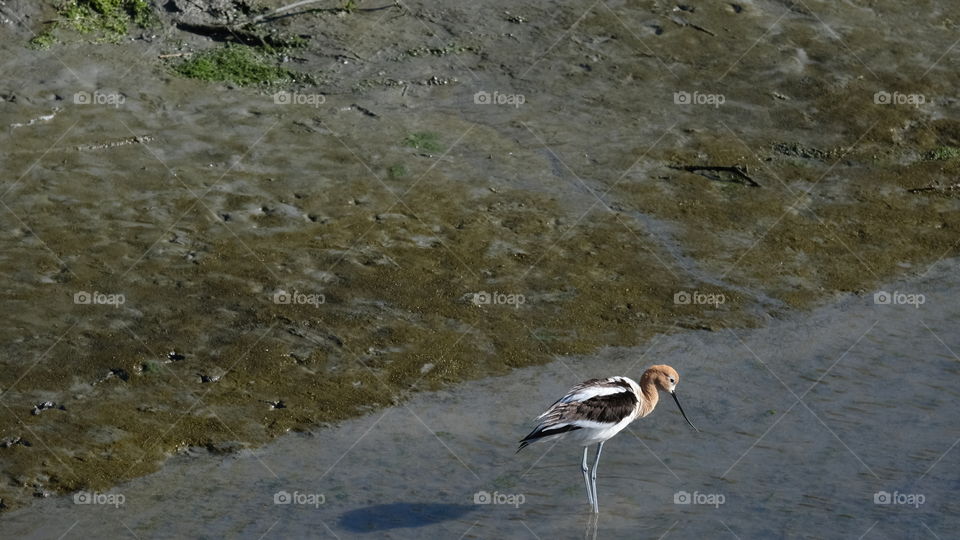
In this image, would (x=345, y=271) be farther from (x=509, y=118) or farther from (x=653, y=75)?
(x=653, y=75)

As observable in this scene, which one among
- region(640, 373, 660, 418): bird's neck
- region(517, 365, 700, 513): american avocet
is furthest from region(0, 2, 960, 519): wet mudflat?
region(517, 365, 700, 513): american avocet

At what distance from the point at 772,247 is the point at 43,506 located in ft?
26.9

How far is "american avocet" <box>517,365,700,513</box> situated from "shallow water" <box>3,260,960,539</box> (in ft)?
1.39

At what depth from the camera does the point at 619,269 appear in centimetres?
1408

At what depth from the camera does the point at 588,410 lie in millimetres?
10789

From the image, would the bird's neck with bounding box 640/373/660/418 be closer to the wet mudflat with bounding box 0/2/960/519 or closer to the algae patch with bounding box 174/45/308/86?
the wet mudflat with bounding box 0/2/960/519

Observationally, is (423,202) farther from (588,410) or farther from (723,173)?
(588,410)

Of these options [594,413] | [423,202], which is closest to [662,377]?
[594,413]

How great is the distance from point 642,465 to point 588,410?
1.01m

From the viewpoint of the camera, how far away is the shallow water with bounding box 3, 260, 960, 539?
10.5 meters

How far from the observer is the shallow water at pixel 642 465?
1051 centimetres

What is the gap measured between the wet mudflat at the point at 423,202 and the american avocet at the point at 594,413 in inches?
61.9

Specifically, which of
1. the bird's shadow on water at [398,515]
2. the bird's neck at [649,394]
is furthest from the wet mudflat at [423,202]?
the bird's neck at [649,394]

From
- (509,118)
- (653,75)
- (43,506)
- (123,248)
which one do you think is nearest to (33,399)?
(43,506)
